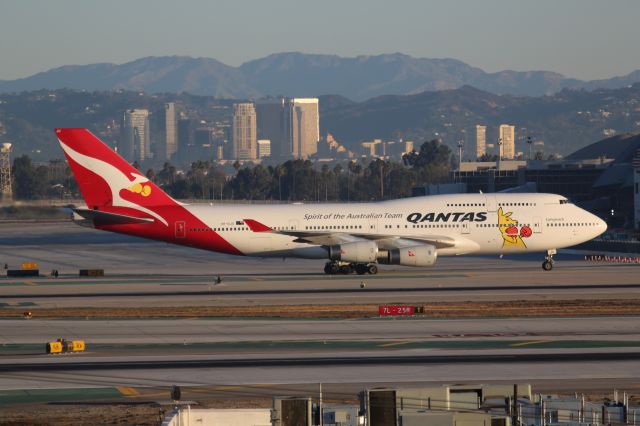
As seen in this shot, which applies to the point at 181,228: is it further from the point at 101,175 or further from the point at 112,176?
the point at 101,175

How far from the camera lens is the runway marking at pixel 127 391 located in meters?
31.9

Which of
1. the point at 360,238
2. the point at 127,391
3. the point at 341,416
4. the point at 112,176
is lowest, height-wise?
the point at 127,391

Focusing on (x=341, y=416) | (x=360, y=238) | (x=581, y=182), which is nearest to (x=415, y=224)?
(x=360, y=238)

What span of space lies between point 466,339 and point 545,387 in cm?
998

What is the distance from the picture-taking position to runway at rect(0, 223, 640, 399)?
3412 centimetres

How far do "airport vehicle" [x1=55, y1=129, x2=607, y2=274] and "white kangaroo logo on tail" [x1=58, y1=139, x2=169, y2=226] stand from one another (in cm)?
6

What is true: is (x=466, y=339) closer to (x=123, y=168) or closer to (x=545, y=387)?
(x=545, y=387)

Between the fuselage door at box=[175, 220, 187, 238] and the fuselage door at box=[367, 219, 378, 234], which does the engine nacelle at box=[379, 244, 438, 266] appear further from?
the fuselage door at box=[175, 220, 187, 238]

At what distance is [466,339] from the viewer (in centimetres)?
4144

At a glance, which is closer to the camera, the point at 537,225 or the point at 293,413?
the point at 293,413

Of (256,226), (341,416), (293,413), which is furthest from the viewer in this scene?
(256,226)

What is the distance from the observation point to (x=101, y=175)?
67.5 m

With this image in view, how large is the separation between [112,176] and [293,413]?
45924mm

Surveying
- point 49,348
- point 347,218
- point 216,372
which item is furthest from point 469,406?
point 347,218
